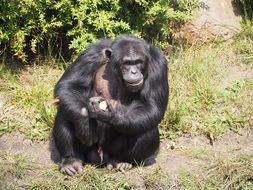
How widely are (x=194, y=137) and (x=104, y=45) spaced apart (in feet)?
4.93

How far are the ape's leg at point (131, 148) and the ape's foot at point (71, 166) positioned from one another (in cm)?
30

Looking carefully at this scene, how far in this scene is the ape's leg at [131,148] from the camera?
5.44m

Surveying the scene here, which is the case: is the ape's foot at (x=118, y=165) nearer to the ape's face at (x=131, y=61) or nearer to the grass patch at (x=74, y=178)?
the grass patch at (x=74, y=178)

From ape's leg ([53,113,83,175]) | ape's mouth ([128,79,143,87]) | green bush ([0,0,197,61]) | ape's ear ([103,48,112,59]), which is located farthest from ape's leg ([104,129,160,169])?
green bush ([0,0,197,61])

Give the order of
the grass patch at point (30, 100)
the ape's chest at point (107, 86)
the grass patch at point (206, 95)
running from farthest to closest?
the grass patch at point (206, 95) < the grass patch at point (30, 100) < the ape's chest at point (107, 86)

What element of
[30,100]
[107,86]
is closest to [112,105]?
[107,86]

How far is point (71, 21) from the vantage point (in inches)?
275

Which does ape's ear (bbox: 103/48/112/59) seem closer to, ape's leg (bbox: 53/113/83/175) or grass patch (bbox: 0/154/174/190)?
ape's leg (bbox: 53/113/83/175)

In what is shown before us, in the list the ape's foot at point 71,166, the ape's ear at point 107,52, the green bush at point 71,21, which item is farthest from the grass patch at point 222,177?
the green bush at point 71,21

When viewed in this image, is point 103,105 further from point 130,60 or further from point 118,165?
point 118,165

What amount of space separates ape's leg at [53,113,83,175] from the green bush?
1.68 meters

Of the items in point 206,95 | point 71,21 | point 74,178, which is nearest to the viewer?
point 74,178

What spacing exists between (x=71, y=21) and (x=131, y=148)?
2137 mm

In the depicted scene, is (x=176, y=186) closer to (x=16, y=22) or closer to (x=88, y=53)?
(x=88, y=53)
